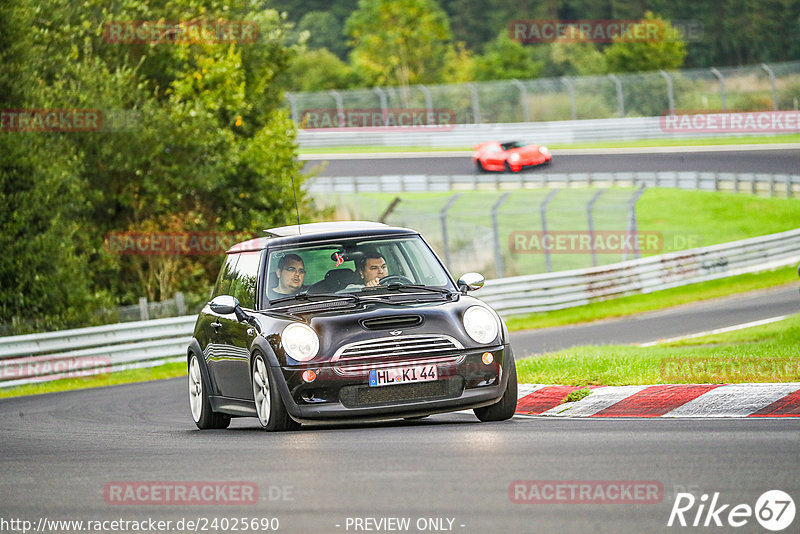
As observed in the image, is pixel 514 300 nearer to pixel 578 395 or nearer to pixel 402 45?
pixel 578 395

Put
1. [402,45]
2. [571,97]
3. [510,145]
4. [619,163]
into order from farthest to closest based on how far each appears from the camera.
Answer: [402,45]
[571,97]
[510,145]
[619,163]

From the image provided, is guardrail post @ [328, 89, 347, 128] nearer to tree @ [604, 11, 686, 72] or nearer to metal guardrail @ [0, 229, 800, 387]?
metal guardrail @ [0, 229, 800, 387]

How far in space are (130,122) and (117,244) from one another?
2.81 m

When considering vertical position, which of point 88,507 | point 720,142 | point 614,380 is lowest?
point 720,142

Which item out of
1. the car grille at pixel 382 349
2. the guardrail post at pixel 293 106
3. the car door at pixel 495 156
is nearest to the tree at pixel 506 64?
the guardrail post at pixel 293 106

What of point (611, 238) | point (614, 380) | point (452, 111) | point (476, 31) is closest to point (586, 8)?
point (476, 31)

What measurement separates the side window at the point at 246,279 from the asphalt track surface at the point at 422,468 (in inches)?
40.6

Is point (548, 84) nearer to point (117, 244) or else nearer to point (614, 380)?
point (117, 244)

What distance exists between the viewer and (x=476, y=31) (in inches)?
4026

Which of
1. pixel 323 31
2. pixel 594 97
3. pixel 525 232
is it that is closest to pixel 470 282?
pixel 525 232

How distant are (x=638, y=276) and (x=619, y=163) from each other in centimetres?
1582

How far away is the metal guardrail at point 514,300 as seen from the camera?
20.9 meters

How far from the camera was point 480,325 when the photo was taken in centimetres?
939

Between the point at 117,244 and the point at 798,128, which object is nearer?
the point at 117,244
